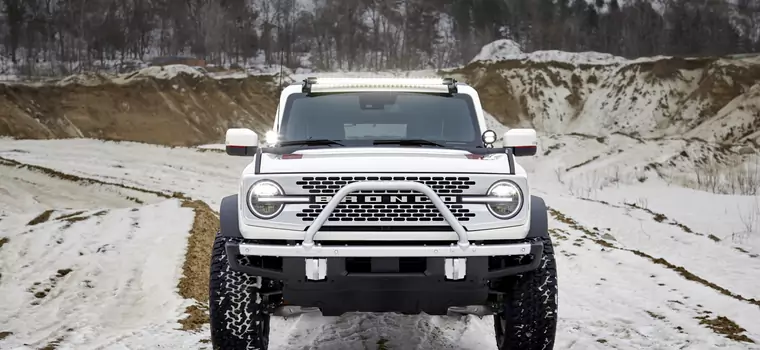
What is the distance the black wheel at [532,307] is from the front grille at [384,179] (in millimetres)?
763

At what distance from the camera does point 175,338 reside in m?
5.83

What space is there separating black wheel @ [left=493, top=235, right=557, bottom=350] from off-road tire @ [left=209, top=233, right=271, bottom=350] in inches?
63.7

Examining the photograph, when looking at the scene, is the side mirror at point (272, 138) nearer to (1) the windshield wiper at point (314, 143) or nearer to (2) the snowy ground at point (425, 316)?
(1) the windshield wiper at point (314, 143)

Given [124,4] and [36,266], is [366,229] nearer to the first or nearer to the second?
[36,266]

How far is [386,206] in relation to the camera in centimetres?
425

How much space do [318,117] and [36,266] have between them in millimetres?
5626

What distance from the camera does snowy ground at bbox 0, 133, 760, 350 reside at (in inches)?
228

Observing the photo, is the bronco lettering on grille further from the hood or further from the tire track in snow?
the tire track in snow

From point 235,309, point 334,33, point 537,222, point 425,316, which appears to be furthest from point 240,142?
point 334,33

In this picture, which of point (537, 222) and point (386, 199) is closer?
point (386, 199)

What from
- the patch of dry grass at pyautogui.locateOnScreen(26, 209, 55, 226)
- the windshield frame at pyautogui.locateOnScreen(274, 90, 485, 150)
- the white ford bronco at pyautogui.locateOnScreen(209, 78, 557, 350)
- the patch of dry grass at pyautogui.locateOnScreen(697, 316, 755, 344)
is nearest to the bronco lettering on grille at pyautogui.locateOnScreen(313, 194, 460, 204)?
the white ford bronco at pyautogui.locateOnScreen(209, 78, 557, 350)

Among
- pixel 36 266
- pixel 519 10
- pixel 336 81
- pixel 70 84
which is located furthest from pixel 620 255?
pixel 519 10

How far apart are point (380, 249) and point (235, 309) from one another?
111 centimetres

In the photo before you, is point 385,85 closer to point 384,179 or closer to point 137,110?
point 384,179
